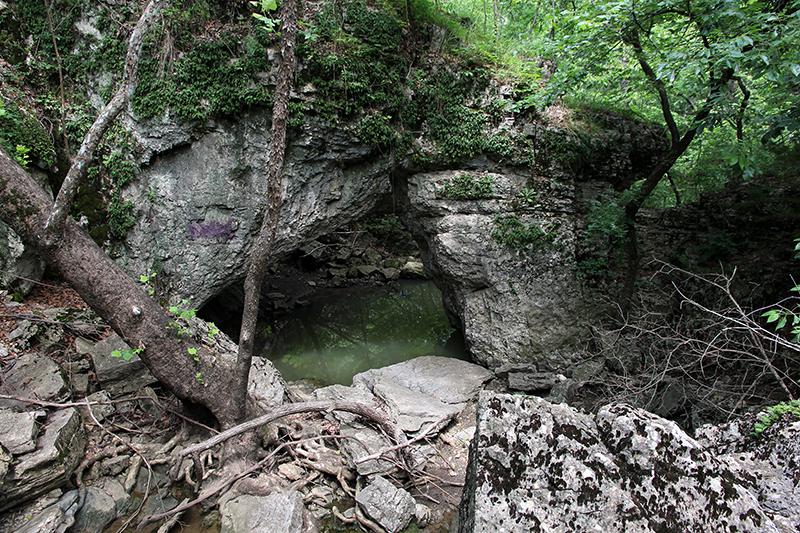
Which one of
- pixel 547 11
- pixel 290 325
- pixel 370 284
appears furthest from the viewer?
pixel 370 284

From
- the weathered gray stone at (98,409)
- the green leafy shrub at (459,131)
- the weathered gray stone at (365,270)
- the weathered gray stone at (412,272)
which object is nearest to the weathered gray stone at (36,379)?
the weathered gray stone at (98,409)

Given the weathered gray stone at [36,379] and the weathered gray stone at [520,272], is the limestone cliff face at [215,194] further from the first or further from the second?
the weathered gray stone at [520,272]

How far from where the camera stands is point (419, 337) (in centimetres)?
904

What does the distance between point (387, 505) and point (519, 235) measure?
4627 mm

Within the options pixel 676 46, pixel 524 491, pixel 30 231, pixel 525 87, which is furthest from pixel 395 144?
pixel 524 491

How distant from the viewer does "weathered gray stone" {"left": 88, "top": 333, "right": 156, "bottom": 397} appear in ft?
14.3

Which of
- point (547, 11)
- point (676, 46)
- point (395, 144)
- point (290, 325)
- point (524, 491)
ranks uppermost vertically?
point (547, 11)

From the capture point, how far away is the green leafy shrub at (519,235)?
6.27 metres

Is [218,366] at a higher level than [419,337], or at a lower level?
higher

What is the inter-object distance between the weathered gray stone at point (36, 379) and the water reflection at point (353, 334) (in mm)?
3584

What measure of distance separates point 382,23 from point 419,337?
6.67 meters

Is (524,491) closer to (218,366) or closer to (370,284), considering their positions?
(218,366)

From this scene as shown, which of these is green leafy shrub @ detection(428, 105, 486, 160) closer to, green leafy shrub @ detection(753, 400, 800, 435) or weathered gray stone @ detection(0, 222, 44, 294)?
green leafy shrub @ detection(753, 400, 800, 435)

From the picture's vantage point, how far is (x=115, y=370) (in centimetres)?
438
